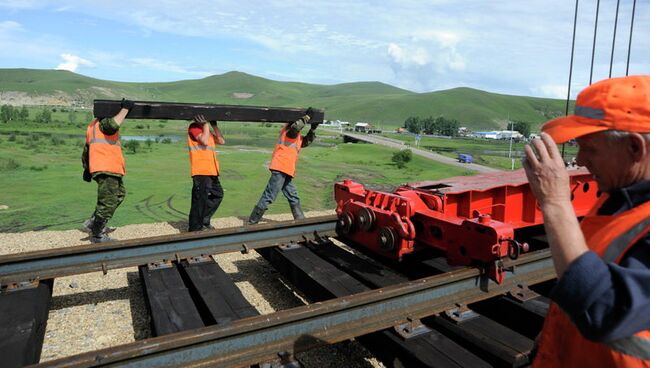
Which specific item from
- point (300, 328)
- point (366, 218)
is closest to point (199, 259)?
point (366, 218)

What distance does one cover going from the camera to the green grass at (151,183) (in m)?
8.92

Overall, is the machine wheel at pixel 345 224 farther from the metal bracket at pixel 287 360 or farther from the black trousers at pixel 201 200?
the black trousers at pixel 201 200

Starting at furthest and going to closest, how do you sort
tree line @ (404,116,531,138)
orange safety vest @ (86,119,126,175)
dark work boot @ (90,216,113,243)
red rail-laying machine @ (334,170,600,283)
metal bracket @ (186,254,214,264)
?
tree line @ (404,116,531,138), dark work boot @ (90,216,113,243), orange safety vest @ (86,119,126,175), metal bracket @ (186,254,214,264), red rail-laying machine @ (334,170,600,283)

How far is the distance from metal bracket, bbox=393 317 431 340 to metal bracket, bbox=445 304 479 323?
0.90ft

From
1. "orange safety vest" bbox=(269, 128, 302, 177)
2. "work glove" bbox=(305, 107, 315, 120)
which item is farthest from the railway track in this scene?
"work glove" bbox=(305, 107, 315, 120)

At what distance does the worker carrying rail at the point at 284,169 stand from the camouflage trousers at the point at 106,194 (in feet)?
7.04

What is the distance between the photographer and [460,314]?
12.3ft

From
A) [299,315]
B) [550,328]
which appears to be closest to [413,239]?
[299,315]

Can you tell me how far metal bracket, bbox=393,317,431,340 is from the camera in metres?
3.47

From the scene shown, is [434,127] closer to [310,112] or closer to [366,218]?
[310,112]

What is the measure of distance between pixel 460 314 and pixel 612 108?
8.78ft

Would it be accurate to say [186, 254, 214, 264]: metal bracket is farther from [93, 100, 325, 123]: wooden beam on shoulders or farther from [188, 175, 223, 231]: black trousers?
[93, 100, 325, 123]: wooden beam on shoulders

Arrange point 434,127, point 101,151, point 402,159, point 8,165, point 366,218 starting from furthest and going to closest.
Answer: point 434,127, point 402,159, point 8,165, point 101,151, point 366,218

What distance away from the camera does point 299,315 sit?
10.6ft
